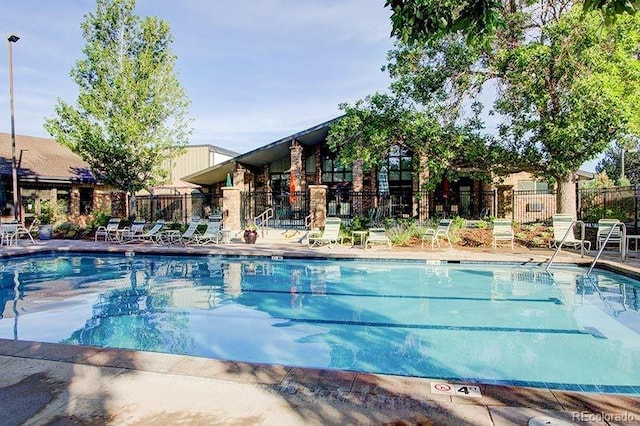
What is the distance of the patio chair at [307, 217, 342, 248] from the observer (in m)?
13.2

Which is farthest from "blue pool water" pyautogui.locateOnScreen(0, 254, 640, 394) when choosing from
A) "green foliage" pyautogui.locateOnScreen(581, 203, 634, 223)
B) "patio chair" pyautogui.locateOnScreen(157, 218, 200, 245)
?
"green foliage" pyautogui.locateOnScreen(581, 203, 634, 223)

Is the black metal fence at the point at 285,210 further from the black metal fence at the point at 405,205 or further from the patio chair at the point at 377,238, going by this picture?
the patio chair at the point at 377,238

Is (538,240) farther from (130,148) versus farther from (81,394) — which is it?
(130,148)

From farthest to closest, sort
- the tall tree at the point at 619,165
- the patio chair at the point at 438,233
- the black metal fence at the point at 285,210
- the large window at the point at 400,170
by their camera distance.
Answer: the tall tree at the point at 619,165 < the large window at the point at 400,170 < the black metal fence at the point at 285,210 < the patio chair at the point at 438,233

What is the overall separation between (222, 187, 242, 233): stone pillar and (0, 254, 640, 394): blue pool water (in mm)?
6531

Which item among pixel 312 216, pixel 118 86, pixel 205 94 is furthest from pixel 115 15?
pixel 312 216

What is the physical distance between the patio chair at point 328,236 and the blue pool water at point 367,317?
7.58ft

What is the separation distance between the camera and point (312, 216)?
54.4ft

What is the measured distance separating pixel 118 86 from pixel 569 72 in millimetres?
16430

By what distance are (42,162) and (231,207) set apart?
43.1 ft

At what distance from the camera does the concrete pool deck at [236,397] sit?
2646 millimetres

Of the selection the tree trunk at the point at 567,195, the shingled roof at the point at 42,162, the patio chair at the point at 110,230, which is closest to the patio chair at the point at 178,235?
the patio chair at the point at 110,230

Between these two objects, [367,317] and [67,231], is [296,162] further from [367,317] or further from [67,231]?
[367,317]

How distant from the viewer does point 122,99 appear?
54.3 ft
